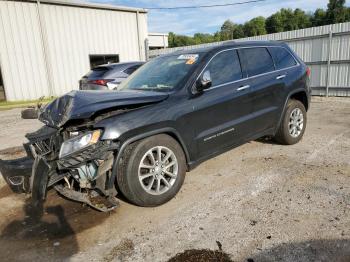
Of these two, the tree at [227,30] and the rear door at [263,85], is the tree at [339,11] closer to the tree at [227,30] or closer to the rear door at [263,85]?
the tree at [227,30]

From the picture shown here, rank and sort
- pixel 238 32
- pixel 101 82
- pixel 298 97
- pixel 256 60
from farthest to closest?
pixel 238 32 < pixel 101 82 < pixel 298 97 < pixel 256 60

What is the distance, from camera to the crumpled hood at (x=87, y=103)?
3.37 metres

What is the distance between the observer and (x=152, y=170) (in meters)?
3.63

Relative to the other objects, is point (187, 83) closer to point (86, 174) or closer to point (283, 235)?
point (86, 174)

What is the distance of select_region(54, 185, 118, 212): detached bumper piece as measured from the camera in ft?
11.1

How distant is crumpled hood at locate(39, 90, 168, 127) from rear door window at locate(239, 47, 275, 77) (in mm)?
1607

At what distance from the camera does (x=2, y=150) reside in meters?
6.80

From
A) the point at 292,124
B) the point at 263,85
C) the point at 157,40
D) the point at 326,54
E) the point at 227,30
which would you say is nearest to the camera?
the point at 263,85

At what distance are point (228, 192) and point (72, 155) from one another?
193 centimetres

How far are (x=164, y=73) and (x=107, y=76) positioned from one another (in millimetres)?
5390

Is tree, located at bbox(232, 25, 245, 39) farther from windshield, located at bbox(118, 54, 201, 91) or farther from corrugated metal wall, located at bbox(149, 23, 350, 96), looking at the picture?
windshield, located at bbox(118, 54, 201, 91)

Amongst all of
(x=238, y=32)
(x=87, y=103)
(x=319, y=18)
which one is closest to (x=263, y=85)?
(x=87, y=103)

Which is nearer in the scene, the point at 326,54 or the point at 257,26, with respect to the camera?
the point at 326,54

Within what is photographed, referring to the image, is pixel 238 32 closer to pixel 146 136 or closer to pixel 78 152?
pixel 146 136
